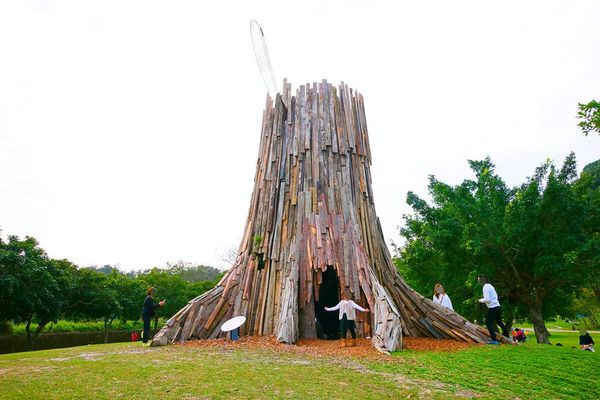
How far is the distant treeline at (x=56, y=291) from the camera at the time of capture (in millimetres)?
16984

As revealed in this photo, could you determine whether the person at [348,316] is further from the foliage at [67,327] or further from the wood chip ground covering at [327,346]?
the foliage at [67,327]

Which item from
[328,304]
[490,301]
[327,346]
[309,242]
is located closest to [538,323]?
[328,304]

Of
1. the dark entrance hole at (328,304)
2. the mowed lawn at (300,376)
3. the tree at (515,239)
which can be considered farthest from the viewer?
the tree at (515,239)

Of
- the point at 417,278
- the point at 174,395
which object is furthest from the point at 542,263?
the point at 174,395

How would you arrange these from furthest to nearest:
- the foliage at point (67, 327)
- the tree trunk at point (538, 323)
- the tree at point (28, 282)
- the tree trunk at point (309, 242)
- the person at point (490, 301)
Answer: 1. the foliage at point (67, 327)
2. the tree at point (28, 282)
3. the tree trunk at point (538, 323)
4. the tree trunk at point (309, 242)
5. the person at point (490, 301)

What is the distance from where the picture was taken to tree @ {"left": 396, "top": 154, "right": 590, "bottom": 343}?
1514cm

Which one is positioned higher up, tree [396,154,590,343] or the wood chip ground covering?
tree [396,154,590,343]

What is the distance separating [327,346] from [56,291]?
15.2m

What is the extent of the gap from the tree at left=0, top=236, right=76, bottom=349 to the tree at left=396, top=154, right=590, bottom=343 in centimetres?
1619

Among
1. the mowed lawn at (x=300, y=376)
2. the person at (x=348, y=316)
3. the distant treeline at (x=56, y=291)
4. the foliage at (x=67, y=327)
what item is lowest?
the mowed lawn at (x=300, y=376)

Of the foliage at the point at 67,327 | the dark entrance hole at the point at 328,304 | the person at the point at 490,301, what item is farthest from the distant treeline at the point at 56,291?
the person at the point at 490,301

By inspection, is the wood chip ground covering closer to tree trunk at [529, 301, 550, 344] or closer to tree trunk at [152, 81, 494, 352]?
tree trunk at [152, 81, 494, 352]

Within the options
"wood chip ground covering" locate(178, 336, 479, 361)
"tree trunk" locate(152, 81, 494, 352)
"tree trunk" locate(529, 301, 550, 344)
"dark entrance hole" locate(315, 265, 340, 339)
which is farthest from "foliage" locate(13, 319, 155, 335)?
"tree trunk" locate(529, 301, 550, 344)

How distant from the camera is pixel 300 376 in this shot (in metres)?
6.28
